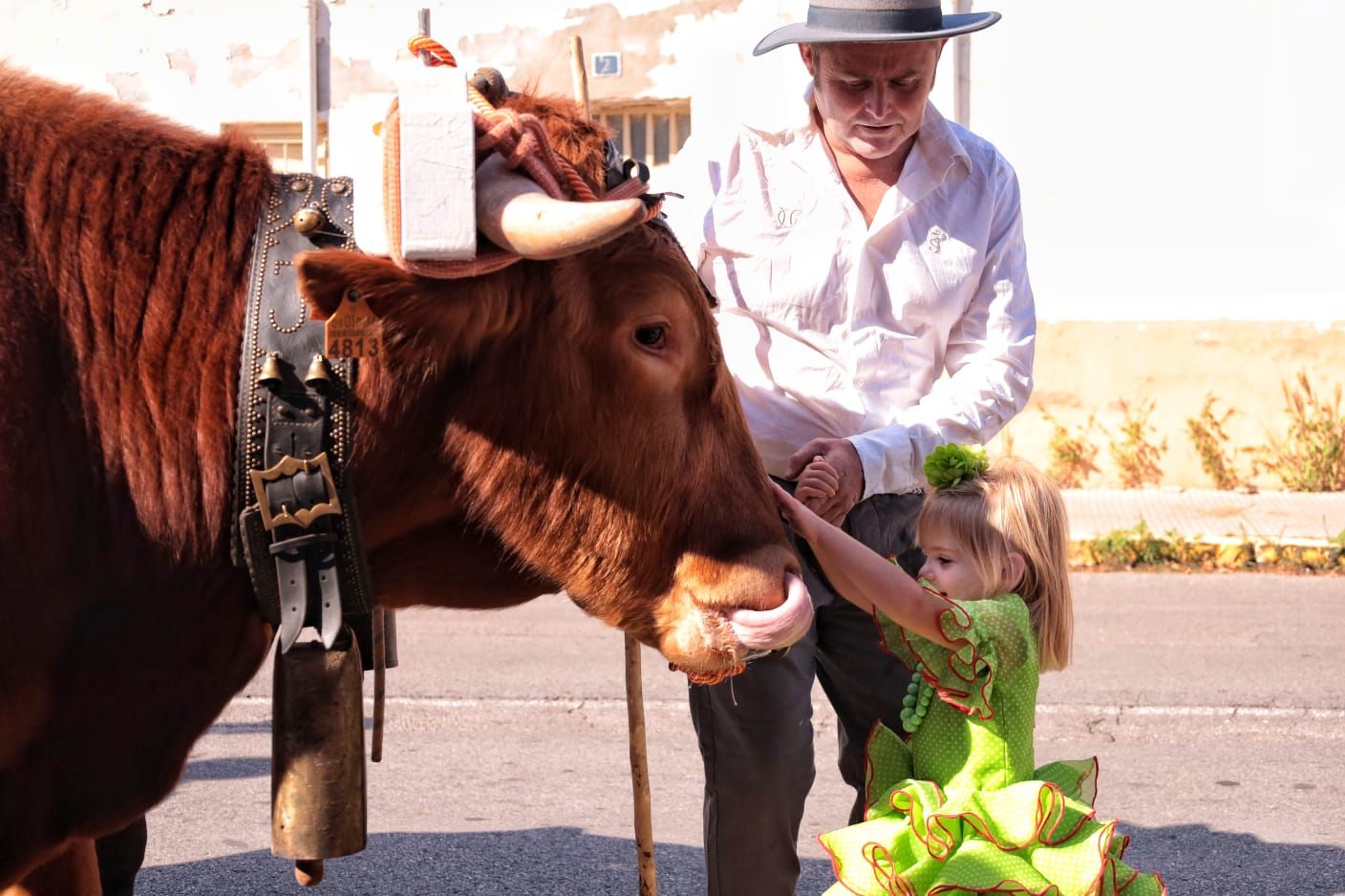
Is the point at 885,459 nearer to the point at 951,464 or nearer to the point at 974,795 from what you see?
the point at 951,464

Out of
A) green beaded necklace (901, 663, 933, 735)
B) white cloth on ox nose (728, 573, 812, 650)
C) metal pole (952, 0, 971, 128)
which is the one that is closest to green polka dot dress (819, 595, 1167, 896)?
green beaded necklace (901, 663, 933, 735)

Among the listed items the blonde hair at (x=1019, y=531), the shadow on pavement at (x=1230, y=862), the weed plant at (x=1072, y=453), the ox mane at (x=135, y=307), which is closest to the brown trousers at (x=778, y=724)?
the blonde hair at (x=1019, y=531)

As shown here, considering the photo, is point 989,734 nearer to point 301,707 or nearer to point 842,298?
point 842,298

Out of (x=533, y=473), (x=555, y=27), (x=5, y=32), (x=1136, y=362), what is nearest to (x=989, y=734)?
(x=533, y=473)

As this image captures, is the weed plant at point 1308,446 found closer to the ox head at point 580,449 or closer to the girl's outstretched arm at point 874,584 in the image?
the girl's outstretched arm at point 874,584

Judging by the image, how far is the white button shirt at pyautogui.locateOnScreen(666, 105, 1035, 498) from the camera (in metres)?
3.47

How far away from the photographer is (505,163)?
2299 mm

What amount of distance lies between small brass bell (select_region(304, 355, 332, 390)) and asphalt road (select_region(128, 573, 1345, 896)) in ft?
8.29

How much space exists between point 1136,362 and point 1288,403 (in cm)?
103

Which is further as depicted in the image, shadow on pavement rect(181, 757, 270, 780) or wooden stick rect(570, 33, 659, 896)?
shadow on pavement rect(181, 757, 270, 780)

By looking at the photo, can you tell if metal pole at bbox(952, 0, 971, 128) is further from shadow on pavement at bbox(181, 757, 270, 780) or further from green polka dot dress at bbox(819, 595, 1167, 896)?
green polka dot dress at bbox(819, 595, 1167, 896)

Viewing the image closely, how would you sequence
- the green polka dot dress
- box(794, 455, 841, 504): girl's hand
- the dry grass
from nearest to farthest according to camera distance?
the green polka dot dress < box(794, 455, 841, 504): girl's hand < the dry grass

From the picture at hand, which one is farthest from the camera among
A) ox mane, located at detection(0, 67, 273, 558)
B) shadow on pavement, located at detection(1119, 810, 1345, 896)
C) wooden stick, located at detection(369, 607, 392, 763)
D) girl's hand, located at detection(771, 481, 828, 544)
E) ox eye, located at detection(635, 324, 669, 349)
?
shadow on pavement, located at detection(1119, 810, 1345, 896)

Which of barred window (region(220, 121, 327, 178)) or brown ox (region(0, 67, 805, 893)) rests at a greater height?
barred window (region(220, 121, 327, 178))
